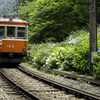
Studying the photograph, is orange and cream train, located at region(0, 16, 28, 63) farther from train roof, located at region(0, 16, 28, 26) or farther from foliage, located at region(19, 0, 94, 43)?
foliage, located at region(19, 0, 94, 43)

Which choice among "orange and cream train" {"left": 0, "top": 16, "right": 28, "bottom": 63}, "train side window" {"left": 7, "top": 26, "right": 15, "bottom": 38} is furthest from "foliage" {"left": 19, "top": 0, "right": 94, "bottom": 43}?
"train side window" {"left": 7, "top": 26, "right": 15, "bottom": 38}

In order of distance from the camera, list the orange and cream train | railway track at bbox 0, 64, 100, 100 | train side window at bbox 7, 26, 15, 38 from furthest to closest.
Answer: train side window at bbox 7, 26, 15, 38
the orange and cream train
railway track at bbox 0, 64, 100, 100

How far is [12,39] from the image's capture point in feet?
49.4

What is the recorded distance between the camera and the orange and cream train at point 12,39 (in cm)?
1495

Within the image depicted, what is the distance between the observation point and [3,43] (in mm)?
14914

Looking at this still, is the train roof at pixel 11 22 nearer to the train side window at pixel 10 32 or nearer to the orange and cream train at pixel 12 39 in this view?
the orange and cream train at pixel 12 39

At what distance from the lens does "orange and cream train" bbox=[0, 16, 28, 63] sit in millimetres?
14953

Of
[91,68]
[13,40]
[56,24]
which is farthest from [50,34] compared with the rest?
[91,68]

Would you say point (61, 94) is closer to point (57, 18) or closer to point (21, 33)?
point (21, 33)

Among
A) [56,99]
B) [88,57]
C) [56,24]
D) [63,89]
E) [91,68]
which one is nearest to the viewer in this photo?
[56,99]

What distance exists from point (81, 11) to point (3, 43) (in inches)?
429

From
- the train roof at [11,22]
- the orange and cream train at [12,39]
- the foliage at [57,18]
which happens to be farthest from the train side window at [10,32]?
the foliage at [57,18]

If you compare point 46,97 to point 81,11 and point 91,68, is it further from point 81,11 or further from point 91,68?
point 81,11

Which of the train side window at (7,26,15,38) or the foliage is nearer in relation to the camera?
the train side window at (7,26,15,38)
